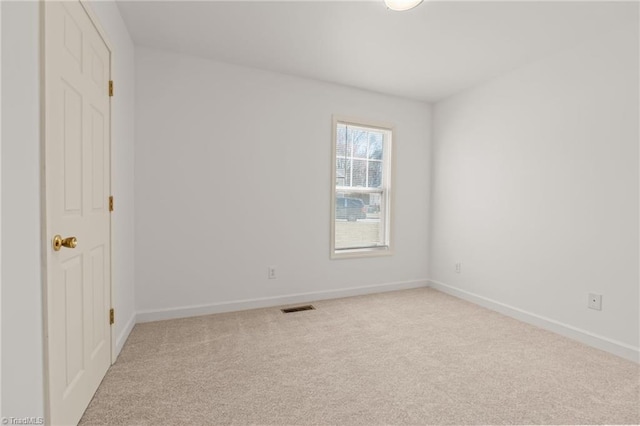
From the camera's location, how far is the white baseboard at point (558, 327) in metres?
2.28

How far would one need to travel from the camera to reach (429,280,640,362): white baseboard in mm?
2284

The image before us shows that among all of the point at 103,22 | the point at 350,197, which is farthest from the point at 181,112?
the point at 350,197

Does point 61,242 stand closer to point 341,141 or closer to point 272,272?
point 272,272

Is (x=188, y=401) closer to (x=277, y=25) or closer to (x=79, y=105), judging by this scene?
(x=79, y=105)

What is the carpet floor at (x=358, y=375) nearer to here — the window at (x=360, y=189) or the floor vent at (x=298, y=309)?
the floor vent at (x=298, y=309)

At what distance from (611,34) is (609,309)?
7.19 ft

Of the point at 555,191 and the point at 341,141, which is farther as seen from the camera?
the point at 341,141

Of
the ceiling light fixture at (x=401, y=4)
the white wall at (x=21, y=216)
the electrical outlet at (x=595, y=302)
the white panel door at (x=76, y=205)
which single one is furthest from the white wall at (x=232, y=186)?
the electrical outlet at (x=595, y=302)

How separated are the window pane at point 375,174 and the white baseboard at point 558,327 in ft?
5.43

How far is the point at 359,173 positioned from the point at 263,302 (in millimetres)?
1962

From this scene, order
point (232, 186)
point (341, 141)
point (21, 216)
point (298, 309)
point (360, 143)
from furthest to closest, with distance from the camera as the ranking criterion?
point (360, 143), point (341, 141), point (298, 309), point (232, 186), point (21, 216)

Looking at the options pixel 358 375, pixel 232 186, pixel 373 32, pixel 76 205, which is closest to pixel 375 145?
pixel 373 32

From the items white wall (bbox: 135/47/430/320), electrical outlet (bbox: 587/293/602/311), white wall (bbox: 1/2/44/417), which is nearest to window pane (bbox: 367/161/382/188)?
white wall (bbox: 135/47/430/320)

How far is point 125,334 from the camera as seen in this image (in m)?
2.41
